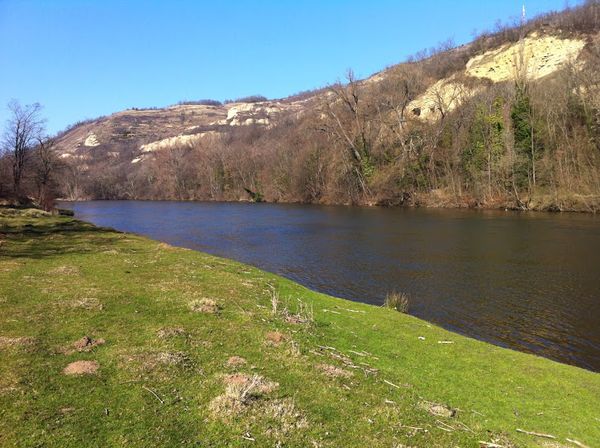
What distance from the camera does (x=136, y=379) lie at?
7.96 metres

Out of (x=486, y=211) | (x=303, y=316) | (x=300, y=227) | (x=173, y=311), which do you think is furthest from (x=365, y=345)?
(x=486, y=211)

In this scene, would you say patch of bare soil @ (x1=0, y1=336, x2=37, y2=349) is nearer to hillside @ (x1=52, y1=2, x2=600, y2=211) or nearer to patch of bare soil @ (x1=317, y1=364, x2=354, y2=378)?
patch of bare soil @ (x1=317, y1=364, x2=354, y2=378)

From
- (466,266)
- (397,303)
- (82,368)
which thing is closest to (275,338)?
(82,368)

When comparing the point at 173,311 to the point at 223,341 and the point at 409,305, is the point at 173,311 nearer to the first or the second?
the point at 223,341

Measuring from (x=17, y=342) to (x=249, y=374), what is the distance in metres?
5.05

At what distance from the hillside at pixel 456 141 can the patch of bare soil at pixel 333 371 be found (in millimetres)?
61751

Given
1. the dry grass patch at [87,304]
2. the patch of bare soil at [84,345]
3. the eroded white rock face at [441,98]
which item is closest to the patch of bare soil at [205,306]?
the dry grass patch at [87,304]

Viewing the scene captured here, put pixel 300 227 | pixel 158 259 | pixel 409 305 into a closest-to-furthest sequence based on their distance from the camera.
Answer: pixel 409 305
pixel 158 259
pixel 300 227

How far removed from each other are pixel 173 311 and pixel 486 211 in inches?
2478

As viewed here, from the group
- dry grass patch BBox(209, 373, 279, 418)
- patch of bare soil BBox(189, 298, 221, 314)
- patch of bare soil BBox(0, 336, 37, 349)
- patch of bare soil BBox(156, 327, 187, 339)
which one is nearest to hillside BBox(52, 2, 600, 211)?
patch of bare soil BBox(189, 298, 221, 314)

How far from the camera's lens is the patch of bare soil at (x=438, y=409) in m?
7.90

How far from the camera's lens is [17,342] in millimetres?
9117

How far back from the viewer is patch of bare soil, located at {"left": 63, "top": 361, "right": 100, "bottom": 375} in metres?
8.05

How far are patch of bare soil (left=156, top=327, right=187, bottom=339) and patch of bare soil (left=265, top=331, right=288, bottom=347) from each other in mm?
2045
